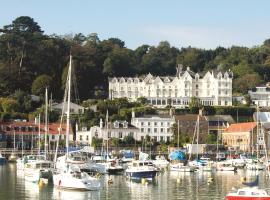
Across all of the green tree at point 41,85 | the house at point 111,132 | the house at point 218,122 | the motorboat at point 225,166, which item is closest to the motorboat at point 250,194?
the motorboat at point 225,166

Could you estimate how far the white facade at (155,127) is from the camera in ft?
353

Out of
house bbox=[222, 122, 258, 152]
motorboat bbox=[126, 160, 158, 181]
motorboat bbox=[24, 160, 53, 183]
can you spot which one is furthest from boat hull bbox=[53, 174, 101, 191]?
house bbox=[222, 122, 258, 152]

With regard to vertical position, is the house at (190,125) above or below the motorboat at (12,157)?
above

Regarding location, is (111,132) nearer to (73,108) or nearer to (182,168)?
(73,108)

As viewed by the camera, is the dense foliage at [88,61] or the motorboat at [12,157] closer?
the motorboat at [12,157]

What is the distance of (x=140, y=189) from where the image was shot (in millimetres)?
53375

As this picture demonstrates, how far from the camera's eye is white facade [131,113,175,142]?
107475 mm

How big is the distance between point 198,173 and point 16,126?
3947 centimetres

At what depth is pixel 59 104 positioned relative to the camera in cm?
11550

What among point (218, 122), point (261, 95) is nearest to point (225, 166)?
point (218, 122)

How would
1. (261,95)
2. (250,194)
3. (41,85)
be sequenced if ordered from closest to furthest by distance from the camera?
1. (250,194)
2. (41,85)
3. (261,95)

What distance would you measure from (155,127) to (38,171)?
5185cm

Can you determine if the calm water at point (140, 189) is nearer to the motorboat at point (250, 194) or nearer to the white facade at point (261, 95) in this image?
the motorboat at point (250, 194)

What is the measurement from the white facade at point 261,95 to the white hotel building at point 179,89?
6021mm
